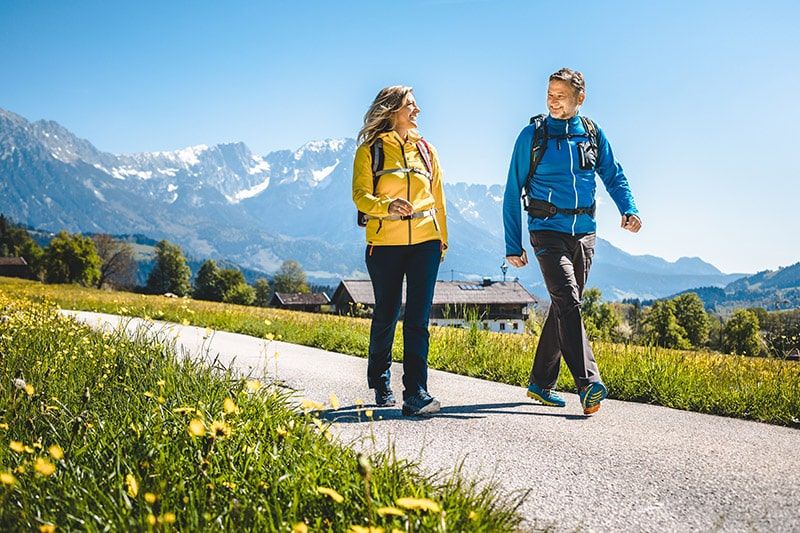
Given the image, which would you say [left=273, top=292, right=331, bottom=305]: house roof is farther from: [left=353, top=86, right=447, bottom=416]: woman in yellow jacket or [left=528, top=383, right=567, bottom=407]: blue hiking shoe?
[left=353, top=86, right=447, bottom=416]: woman in yellow jacket

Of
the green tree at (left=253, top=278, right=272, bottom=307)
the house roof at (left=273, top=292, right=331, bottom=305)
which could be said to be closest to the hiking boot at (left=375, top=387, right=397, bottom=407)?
the house roof at (left=273, top=292, right=331, bottom=305)

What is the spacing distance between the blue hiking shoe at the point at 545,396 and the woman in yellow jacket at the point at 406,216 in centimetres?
97

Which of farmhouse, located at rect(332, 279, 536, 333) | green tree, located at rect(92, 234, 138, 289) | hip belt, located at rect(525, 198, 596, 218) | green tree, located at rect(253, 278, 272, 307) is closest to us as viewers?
hip belt, located at rect(525, 198, 596, 218)

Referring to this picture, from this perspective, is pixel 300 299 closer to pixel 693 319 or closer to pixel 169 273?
pixel 169 273

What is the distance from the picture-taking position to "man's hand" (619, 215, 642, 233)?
18.2 feet

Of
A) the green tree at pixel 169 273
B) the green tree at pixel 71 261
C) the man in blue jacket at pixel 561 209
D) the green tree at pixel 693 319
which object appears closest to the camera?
the man in blue jacket at pixel 561 209

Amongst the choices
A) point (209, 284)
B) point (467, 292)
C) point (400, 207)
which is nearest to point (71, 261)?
point (209, 284)

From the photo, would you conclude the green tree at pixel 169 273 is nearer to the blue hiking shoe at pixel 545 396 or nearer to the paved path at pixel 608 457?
the blue hiking shoe at pixel 545 396

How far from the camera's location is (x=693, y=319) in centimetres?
9350

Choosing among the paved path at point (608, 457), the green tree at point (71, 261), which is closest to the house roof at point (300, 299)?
the green tree at point (71, 261)

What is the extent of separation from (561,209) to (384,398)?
202cm

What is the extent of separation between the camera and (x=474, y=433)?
437 cm

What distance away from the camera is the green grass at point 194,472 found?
2.31 m

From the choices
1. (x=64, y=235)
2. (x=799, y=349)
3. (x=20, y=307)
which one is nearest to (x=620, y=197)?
(x=799, y=349)
